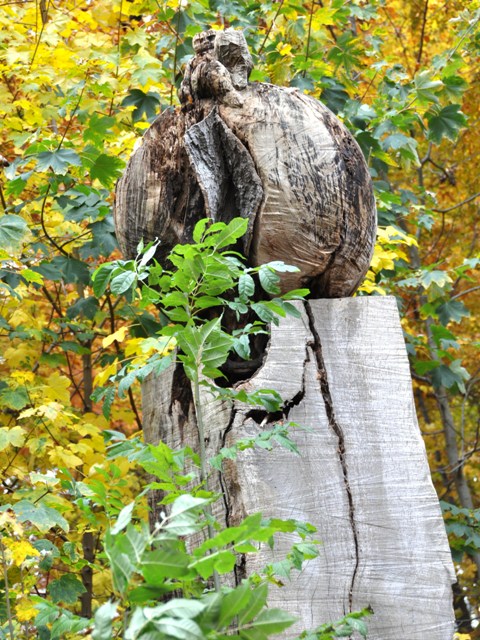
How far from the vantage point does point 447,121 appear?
13.4 ft

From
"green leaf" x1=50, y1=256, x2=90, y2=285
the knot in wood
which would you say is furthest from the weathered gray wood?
"green leaf" x1=50, y1=256, x2=90, y2=285

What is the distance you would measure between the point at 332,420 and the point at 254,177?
26.8 inches

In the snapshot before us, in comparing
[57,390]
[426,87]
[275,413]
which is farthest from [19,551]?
[426,87]

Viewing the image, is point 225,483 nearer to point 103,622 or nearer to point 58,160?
point 103,622

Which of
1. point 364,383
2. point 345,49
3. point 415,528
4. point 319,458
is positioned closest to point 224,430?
point 319,458

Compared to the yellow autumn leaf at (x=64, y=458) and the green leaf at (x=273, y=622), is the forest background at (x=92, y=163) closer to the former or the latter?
the yellow autumn leaf at (x=64, y=458)

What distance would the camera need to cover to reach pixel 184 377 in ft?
8.14

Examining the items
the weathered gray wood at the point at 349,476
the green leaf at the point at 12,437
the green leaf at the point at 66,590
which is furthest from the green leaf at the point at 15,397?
the weathered gray wood at the point at 349,476

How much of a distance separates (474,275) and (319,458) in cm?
593

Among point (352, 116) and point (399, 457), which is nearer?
point (399, 457)

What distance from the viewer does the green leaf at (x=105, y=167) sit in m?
3.45

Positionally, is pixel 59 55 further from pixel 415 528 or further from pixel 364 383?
pixel 415 528

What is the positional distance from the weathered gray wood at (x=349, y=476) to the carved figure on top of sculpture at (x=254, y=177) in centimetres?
16

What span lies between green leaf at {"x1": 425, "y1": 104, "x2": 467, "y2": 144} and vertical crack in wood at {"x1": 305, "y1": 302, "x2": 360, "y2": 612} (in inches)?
82.3
